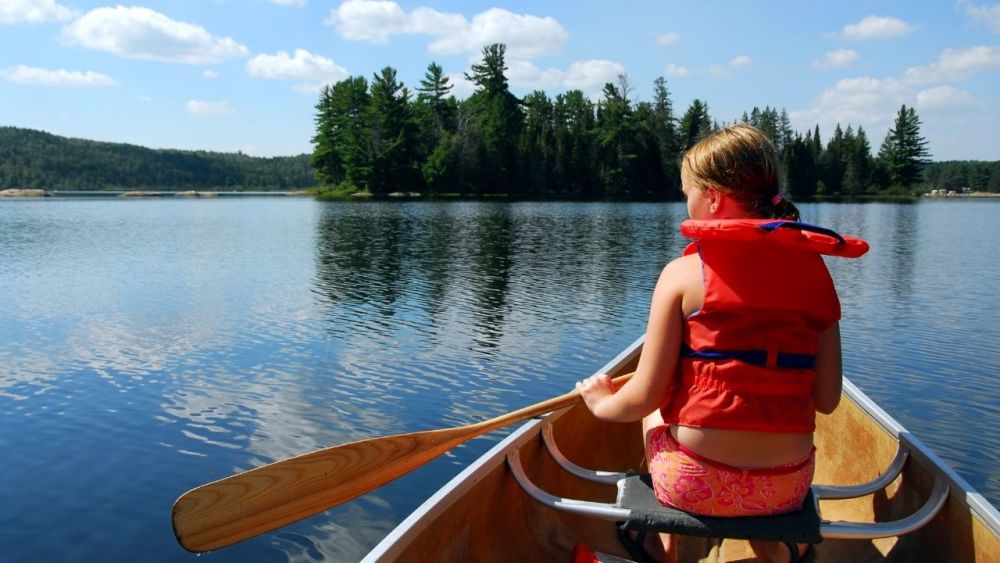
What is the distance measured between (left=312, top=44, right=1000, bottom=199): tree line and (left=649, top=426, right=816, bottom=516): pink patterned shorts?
235ft

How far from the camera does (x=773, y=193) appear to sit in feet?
7.72

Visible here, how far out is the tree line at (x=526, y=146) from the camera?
7394cm

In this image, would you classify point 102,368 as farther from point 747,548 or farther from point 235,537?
point 747,548

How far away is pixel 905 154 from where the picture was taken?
9950cm

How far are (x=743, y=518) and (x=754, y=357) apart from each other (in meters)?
0.55

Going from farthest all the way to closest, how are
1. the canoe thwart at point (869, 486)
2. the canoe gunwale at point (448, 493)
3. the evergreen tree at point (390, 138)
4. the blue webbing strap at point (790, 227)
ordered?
the evergreen tree at point (390, 138) < the canoe thwart at point (869, 486) < the canoe gunwale at point (448, 493) < the blue webbing strap at point (790, 227)

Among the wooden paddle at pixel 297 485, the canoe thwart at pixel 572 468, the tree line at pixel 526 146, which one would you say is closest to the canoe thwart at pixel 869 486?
the canoe thwart at pixel 572 468

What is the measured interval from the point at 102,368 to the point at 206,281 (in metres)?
7.59

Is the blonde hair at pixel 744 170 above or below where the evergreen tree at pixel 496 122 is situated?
below

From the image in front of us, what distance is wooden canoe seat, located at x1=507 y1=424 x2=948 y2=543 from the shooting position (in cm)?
240

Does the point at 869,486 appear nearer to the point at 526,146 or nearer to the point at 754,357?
the point at 754,357

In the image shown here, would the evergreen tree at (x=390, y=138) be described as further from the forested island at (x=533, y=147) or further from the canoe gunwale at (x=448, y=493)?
the canoe gunwale at (x=448, y=493)

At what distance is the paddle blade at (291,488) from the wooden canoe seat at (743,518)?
445 millimetres

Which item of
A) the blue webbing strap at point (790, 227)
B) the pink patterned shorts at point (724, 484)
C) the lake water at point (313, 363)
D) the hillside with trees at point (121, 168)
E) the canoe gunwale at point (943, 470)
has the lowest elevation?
the lake water at point (313, 363)
